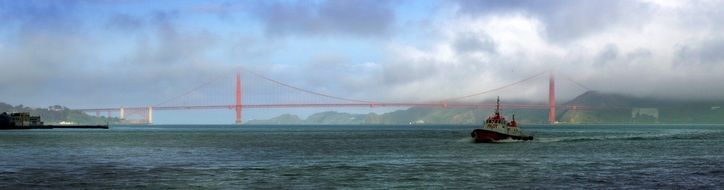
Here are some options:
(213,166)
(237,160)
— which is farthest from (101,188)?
(237,160)

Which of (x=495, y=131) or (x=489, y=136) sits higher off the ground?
→ (x=495, y=131)

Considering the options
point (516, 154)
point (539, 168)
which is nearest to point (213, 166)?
point (539, 168)

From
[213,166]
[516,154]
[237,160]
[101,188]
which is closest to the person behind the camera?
[101,188]

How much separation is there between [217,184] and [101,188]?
19.1 feet

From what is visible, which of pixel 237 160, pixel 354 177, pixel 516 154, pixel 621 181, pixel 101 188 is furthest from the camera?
pixel 516 154

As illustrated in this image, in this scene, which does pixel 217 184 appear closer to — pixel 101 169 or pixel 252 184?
pixel 252 184

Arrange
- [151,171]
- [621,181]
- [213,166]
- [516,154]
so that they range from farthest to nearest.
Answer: [516,154]
[213,166]
[151,171]
[621,181]

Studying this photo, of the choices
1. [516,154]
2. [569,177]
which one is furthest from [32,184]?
[516,154]

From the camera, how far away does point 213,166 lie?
59094 mm

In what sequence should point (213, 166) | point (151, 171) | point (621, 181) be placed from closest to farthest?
point (621, 181)
point (151, 171)
point (213, 166)

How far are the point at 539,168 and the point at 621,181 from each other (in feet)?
33.0

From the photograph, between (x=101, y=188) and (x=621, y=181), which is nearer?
(x=101, y=188)

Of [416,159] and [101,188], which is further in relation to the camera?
[416,159]

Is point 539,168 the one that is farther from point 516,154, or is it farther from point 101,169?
point 101,169
